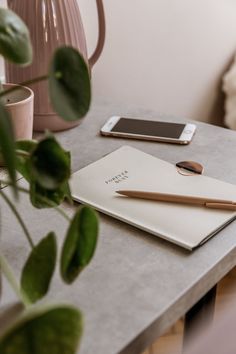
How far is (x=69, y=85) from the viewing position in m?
0.40

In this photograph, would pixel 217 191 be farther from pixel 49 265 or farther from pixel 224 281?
pixel 224 281

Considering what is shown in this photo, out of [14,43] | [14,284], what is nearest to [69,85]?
[14,43]

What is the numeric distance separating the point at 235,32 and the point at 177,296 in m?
1.22

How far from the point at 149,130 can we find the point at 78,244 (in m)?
0.44

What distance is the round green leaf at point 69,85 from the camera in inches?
15.2

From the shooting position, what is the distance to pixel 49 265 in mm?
454

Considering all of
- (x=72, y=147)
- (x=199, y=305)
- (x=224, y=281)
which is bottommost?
(x=224, y=281)

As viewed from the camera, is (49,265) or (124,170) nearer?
(49,265)

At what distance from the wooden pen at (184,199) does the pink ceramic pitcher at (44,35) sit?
0.77 feet

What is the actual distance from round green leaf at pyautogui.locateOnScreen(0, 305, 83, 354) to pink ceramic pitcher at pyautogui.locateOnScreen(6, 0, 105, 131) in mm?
507

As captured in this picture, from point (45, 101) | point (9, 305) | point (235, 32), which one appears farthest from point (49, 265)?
point (235, 32)

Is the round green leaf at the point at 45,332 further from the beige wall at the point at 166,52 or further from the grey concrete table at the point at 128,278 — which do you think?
the beige wall at the point at 166,52

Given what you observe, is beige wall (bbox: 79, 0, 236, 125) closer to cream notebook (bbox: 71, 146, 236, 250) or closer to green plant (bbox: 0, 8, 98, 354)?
cream notebook (bbox: 71, 146, 236, 250)

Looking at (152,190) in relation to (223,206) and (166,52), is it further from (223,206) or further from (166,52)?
(166,52)
